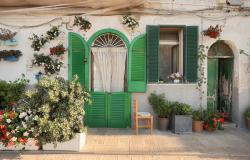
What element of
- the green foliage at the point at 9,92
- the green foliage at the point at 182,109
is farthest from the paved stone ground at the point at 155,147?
the green foliage at the point at 9,92

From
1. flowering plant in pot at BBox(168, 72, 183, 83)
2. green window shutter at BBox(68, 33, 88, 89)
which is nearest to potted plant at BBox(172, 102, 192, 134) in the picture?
flowering plant in pot at BBox(168, 72, 183, 83)

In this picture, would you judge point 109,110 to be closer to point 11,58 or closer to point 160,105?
point 160,105

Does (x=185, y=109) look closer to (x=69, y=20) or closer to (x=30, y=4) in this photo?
(x=69, y=20)

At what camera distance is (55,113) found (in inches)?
300

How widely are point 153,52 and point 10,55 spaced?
4.36 metres

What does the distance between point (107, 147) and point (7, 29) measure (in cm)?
493

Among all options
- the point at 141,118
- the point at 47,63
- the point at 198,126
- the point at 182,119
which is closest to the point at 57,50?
the point at 47,63

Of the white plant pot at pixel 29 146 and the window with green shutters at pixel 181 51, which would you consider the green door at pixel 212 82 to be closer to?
the window with green shutters at pixel 181 51

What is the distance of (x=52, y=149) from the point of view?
7691mm

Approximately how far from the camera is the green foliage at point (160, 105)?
32.3 ft

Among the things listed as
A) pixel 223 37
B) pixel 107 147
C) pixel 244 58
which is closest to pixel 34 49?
pixel 107 147

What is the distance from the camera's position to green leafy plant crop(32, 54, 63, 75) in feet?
32.7

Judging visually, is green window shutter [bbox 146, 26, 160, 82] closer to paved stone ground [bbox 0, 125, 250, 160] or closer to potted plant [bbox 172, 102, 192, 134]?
potted plant [bbox 172, 102, 192, 134]

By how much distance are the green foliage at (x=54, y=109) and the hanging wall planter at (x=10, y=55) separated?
261cm
